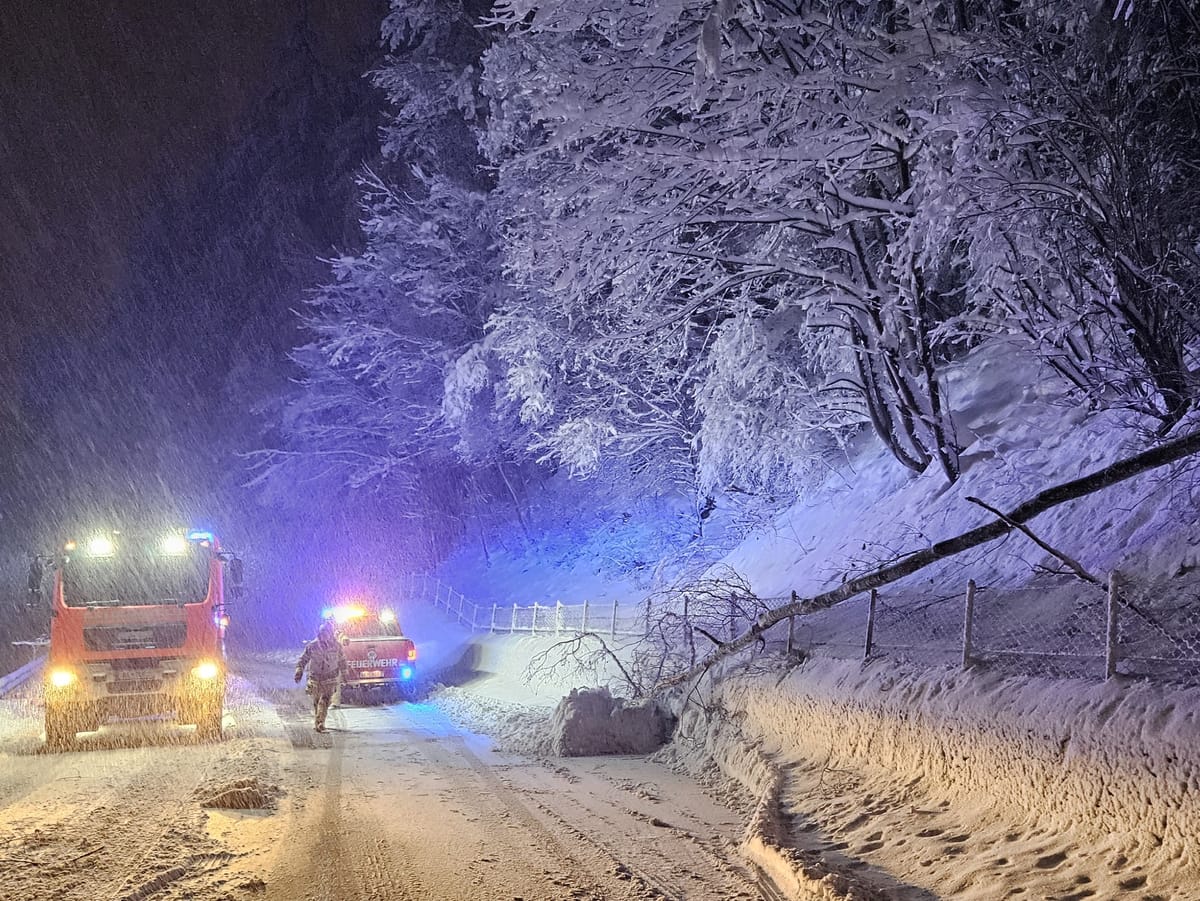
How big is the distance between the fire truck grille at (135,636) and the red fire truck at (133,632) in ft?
0.04

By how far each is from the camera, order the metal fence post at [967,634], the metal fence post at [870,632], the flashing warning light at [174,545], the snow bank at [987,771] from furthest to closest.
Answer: the flashing warning light at [174,545]
the metal fence post at [870,632]
the metal fence post at [967,634]
the snow bank at [987,771]

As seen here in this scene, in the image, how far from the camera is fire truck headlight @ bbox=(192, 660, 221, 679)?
11.7m

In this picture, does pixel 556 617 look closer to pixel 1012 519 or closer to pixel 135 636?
pixel 135 636

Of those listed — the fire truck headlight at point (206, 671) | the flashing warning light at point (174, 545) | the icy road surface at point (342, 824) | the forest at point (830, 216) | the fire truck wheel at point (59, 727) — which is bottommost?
the icy road surface at point (342, 824)

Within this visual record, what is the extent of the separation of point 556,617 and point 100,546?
33.6ft

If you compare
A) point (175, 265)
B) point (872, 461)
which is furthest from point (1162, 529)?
point (175, 265)

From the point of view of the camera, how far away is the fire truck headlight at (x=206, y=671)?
38.5ft

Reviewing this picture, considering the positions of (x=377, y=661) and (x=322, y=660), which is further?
(x=377, y=661)

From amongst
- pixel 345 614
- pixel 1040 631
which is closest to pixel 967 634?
pixel 1040 631

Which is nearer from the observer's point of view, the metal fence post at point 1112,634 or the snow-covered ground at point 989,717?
the snow-covered ground at point 989,717

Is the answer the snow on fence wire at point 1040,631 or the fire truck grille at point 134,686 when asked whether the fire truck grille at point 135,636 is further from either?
the snow on fence wire at point 1040,631

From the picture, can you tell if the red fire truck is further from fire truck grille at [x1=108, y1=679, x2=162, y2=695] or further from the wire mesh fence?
the wire mesh fence

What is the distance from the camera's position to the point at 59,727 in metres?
10.8

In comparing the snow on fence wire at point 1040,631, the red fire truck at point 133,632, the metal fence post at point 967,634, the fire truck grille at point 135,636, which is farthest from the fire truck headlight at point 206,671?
the metal fence post at point 967,634
